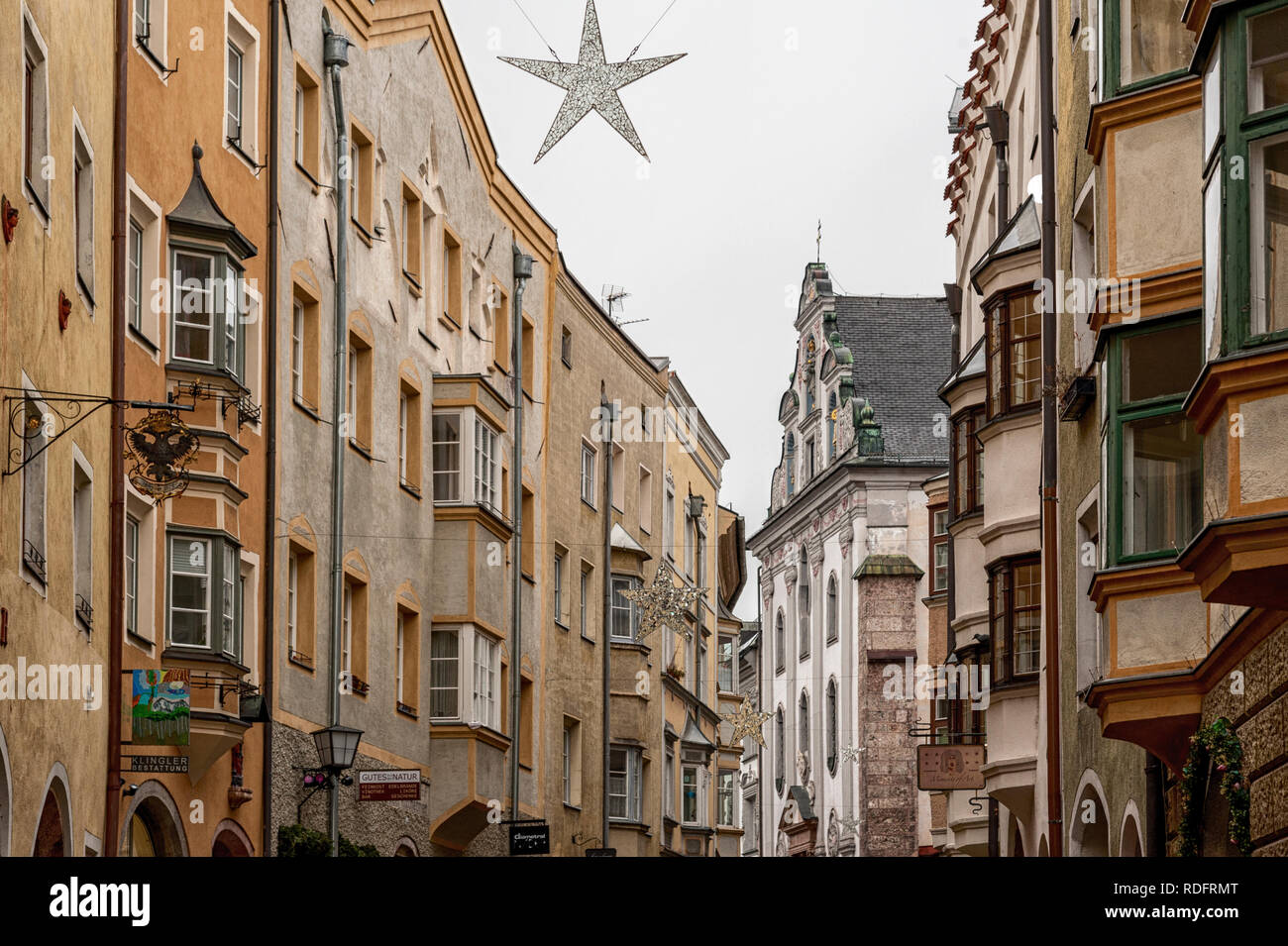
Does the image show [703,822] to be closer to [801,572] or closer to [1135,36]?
[801,572]

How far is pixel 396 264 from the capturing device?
30438mm

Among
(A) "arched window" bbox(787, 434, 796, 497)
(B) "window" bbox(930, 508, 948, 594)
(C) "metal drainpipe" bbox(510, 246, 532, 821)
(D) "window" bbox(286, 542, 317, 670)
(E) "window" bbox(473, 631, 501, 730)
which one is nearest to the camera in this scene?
(D) "window" bbox(286, 542, 317, 670)

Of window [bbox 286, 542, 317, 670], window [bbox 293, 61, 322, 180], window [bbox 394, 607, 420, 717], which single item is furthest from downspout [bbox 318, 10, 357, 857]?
window [bbox 394, 607, 420, 717]

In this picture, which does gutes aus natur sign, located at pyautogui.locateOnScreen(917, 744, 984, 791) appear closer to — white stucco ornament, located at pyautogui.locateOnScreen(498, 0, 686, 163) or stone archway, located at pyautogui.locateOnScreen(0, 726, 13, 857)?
white stucco ornament, located at pyautogui.locateOnScreen(498, 0, 686, 163)

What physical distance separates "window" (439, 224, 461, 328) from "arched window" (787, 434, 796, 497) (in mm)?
27345

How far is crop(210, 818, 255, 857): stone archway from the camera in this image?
74.1 ft

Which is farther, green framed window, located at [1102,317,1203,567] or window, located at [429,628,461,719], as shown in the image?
window, located at [429,628,461,719]

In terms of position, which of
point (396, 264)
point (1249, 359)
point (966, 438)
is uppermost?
point (396, 264)

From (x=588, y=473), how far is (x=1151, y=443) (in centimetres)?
2355

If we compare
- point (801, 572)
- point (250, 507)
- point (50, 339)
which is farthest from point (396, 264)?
point (801, 572)

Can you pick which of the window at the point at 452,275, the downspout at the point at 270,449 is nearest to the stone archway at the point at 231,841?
the downspout at the point at 270,449

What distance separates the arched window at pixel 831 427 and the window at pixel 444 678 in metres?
26.4

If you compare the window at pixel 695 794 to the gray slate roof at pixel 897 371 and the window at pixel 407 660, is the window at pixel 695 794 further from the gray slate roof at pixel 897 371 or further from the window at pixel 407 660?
the window at pixel 407 660
